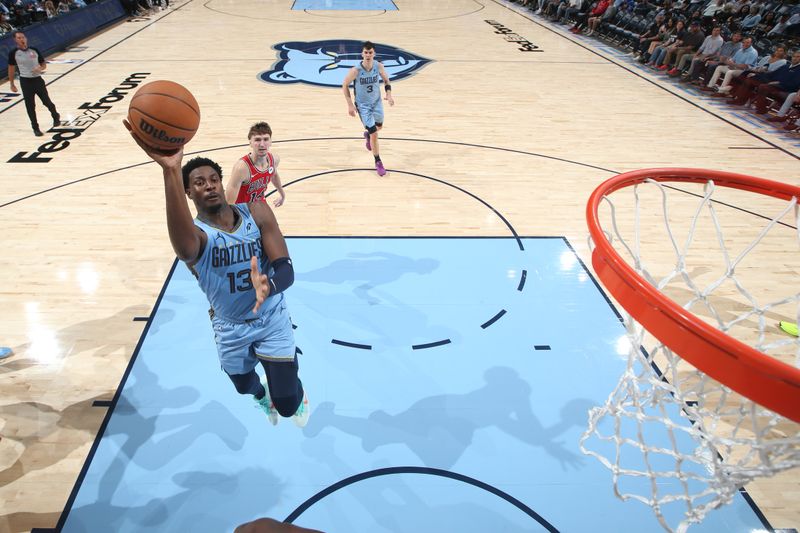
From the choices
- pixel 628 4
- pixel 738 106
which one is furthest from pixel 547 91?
pixel 628 4

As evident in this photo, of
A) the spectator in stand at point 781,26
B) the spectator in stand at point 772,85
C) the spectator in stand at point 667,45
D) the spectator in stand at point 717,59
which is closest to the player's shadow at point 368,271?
the spectator in stand at point 772,85

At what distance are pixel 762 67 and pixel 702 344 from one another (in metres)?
11.2

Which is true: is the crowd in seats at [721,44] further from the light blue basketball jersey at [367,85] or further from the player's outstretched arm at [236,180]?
the player's outstretched arm at [236,180]

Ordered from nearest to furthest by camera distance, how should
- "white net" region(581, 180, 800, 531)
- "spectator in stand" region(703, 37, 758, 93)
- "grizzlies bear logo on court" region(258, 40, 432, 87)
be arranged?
"white net" region(581, 180, 800, 531)
"spectator in stand" region(703, 37, 758, 93)
"grizzlies bear logo on court" region(258, 40, 432, 87)

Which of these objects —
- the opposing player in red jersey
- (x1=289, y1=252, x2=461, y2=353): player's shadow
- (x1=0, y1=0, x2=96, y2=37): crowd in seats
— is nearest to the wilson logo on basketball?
the opposing player in red jersey

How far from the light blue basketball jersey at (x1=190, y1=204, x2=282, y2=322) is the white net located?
1.95 meters

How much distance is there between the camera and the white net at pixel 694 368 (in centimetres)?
230

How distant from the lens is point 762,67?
10109 mm

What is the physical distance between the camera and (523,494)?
3053 mm

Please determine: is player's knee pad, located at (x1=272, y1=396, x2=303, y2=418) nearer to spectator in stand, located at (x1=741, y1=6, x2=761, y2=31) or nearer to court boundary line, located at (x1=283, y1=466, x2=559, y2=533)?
court boundary line, located at (x1=283, y1=466, x2=559, y2=533)

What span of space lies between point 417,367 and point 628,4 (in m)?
16.2

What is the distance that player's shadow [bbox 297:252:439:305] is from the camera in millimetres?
4805

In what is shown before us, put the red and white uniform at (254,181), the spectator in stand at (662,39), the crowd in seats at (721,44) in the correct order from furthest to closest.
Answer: the spectator in stand at (662,39), the crowd in seats at (721,44), the red and white uniform at (254,181)

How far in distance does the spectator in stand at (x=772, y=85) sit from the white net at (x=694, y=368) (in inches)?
171
